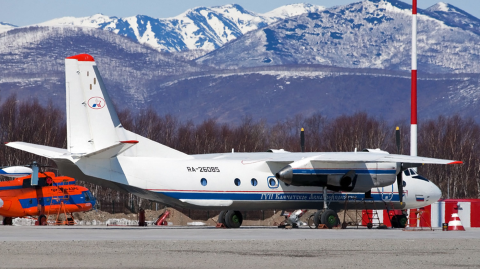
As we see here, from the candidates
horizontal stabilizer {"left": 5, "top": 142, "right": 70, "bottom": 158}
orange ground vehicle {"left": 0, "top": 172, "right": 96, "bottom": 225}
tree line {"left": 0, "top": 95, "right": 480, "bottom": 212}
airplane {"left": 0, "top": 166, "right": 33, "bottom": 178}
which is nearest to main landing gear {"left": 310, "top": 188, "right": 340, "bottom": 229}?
horizontal stabilizer {"left": 5, "top": 142, "right": 70, "bottom": 158}

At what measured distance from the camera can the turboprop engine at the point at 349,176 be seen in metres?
35.9

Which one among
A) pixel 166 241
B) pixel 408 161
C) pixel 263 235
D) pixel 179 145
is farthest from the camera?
pixel 179 145

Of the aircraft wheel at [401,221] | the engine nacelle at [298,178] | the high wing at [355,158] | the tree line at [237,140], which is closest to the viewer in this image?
the high wing at [355,158]

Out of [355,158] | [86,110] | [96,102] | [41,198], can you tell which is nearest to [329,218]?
[355,158]

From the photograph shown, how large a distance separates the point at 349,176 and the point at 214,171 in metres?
5.92

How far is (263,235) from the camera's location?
98.3 feet

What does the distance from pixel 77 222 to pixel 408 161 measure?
22240 mm

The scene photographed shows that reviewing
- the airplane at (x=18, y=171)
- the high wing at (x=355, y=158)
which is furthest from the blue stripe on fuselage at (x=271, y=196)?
the airplane at (x=18, y=171)

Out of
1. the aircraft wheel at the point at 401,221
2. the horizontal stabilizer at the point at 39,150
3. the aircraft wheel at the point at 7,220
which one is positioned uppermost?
the horizontal stabilizer at the point at 39,150

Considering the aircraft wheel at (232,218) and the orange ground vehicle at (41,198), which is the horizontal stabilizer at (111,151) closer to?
the aircraft wheel at (232,218)

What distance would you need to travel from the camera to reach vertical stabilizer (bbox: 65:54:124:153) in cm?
3203

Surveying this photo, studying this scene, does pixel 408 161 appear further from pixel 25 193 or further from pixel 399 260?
pixel 25 193

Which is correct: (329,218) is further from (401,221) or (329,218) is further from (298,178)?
(401,221)

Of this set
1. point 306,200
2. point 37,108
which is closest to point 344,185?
point 306,200
